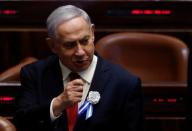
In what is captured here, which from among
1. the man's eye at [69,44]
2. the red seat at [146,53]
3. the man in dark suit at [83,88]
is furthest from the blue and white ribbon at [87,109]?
the red seat at [146,53]

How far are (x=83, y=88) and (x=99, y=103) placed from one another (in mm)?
44

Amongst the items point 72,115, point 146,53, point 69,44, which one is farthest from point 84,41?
point 146,53

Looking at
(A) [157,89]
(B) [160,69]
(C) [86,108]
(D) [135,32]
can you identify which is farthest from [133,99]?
(D) [135,32]

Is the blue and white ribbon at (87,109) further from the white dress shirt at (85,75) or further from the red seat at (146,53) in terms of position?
the red seat at (146,53)

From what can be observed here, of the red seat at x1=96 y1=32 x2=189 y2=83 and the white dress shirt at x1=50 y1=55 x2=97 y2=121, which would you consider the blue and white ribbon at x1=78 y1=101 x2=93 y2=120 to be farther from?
the red seat at x1=96 y1=32 x2=189 y2=83

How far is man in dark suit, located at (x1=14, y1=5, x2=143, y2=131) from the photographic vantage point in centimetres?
89

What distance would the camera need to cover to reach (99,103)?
920 mm

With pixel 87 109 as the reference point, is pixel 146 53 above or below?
below

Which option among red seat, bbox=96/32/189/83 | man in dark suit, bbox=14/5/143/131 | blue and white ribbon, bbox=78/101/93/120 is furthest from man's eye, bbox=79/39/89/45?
red seat, bbox=96/32/189/83

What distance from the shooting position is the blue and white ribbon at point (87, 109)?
91cm

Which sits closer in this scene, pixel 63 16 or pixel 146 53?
pixel 63 16

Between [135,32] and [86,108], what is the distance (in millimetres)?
711

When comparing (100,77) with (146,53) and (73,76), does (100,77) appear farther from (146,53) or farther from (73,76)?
(146,53)

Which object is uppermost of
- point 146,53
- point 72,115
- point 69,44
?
point 69,44
